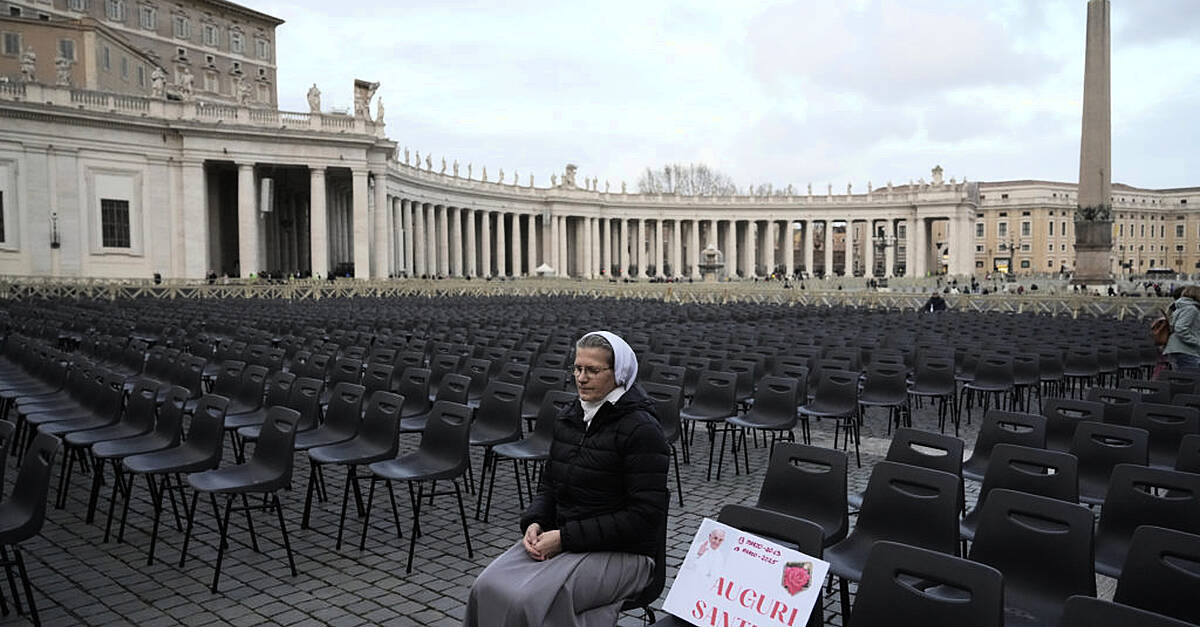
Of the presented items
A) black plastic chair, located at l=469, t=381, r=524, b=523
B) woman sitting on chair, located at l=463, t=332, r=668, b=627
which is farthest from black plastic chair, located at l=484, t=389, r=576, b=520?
woman sitting on chair, located at l=463, t=332, r=668, b=627

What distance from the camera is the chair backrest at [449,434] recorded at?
599cm

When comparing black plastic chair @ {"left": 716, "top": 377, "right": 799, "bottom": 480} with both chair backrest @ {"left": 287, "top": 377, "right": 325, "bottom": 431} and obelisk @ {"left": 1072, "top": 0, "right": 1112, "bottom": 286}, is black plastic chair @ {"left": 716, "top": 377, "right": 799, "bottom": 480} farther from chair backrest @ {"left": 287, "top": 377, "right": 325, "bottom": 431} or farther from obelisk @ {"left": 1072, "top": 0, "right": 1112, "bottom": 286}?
obelisk @ {"left": 1072, "top": 0, "right": 1112, "bottom": 286}

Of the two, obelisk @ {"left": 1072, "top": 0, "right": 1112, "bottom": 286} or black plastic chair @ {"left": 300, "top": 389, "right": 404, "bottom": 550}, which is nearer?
black plastic chair @ {"left": 300, "top": 389, "right": 404, "bottom": 550}

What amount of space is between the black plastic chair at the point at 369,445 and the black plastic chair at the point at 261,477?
484mm

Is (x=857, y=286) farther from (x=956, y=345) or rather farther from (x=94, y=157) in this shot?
(x=94, y=157)

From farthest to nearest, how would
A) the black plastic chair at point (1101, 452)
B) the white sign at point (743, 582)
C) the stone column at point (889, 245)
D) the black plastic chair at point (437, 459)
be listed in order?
the stone column at point (889, 245) < the black plastic chair at point (437, 459) < the black plastic chair at point (1101, 452) < the white sign at point (743, 582)

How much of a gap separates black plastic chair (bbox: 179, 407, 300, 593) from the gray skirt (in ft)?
7.94

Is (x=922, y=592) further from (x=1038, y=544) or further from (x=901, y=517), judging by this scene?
(x=901, y=517)

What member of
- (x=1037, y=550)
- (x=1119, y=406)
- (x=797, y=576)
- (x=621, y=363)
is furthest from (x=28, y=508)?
(x=1119, y=406)

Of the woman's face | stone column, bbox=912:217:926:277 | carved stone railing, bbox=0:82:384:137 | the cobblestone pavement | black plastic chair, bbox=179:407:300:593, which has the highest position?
carved stone railing, bbox=0:82:384:137

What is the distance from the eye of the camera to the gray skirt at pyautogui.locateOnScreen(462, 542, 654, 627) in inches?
130

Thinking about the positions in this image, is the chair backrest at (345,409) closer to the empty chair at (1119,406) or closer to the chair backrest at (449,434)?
the chair backrest at (449,434)

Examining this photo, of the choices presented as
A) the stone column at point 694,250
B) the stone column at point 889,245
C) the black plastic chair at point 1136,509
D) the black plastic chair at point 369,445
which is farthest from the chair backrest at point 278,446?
the stone column at point 694,250

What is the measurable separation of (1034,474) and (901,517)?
1.03 m
